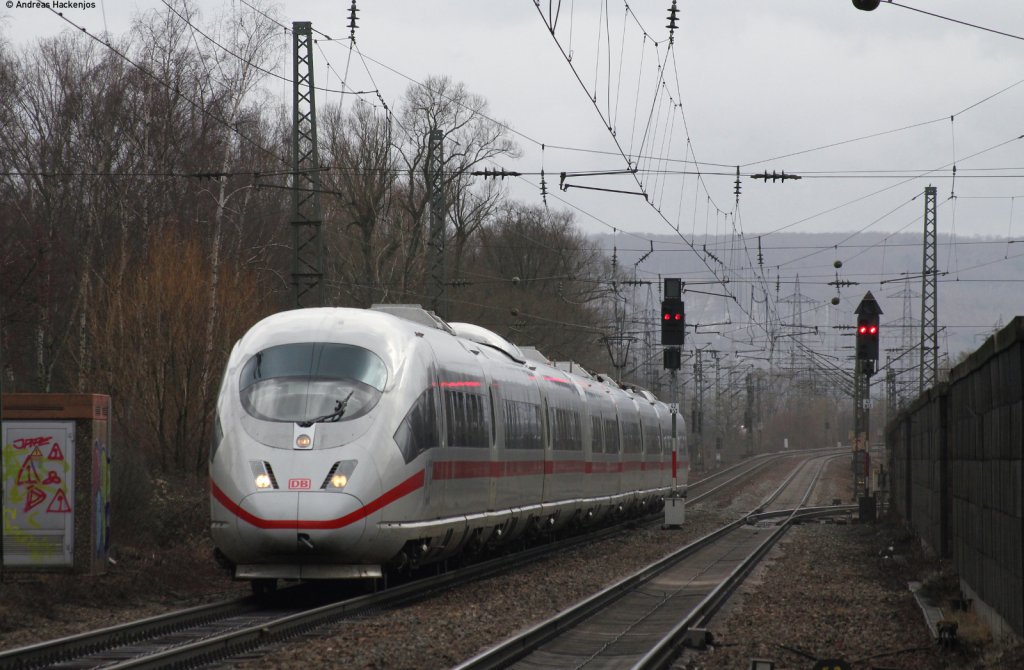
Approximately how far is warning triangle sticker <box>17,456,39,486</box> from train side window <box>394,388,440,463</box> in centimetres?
401

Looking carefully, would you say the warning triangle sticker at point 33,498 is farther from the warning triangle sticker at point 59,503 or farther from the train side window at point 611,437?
the train side window at point 611,437

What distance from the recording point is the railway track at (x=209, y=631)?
11688 millimetres

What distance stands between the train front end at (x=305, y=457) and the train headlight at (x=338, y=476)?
0.01m

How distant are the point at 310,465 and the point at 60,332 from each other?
2824cm

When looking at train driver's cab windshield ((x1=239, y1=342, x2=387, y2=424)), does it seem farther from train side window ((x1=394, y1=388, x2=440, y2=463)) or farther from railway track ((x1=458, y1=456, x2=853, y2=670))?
railway track ((x1=458, y1=456, x2=853, y2=670))

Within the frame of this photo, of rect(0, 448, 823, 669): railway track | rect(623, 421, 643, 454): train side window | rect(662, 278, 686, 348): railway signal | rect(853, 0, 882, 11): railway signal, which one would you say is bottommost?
rect(0, 448, 823, 669): railway track

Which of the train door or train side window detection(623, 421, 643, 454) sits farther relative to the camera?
train side window detection(623, 421, 643, 454)

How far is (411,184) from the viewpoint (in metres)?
58.5

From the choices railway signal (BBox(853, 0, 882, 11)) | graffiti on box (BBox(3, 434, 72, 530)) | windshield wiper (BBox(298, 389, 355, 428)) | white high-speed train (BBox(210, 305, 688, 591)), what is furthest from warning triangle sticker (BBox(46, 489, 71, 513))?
railway signal (BBox(853, 0, 882, 11))

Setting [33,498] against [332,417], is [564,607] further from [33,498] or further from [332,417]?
[33,498]

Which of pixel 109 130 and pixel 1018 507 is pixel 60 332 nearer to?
pixel 109 130

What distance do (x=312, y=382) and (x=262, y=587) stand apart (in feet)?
8.47

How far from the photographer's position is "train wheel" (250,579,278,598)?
1719cm

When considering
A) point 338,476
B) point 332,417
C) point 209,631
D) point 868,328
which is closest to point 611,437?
point 868,328
